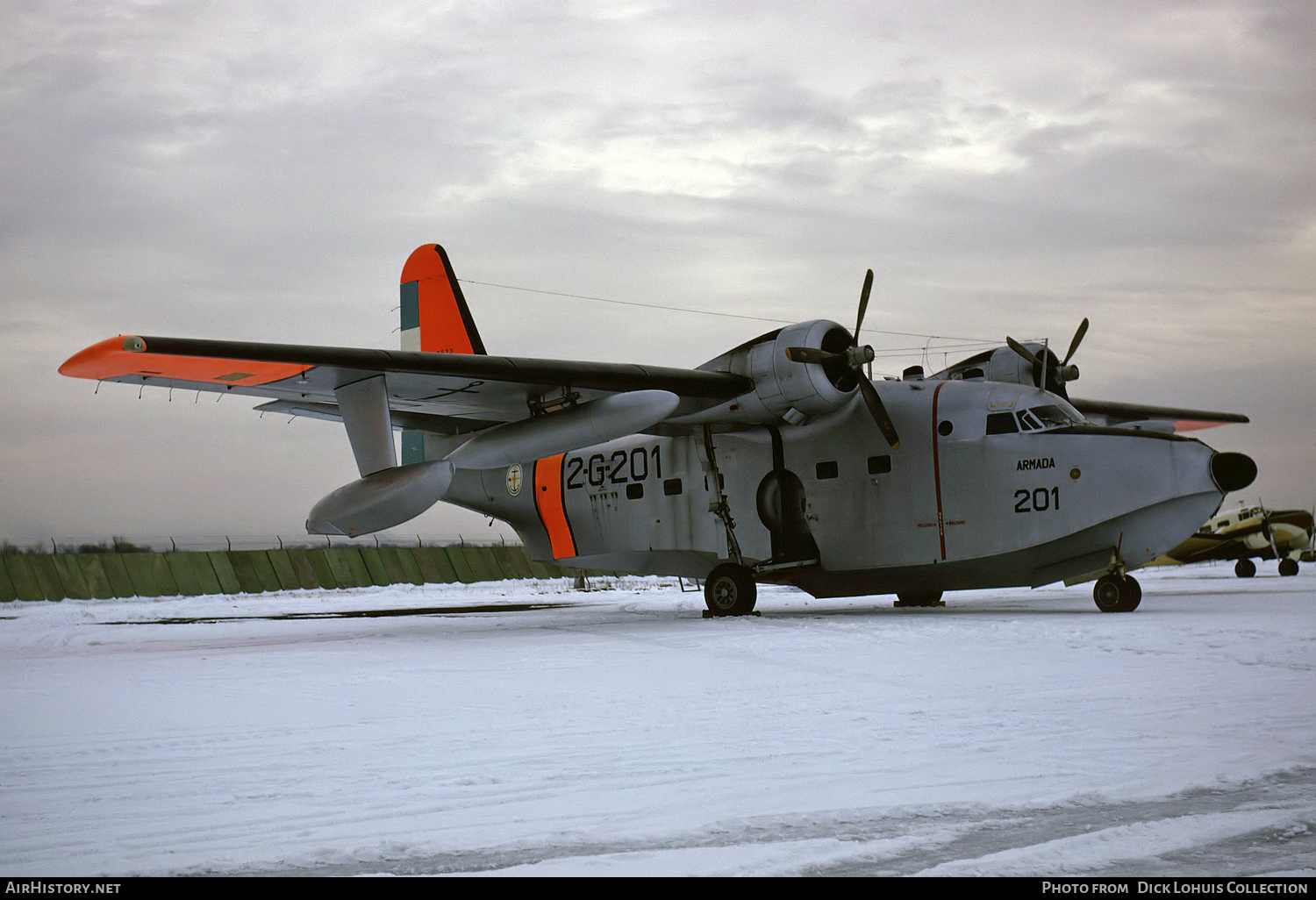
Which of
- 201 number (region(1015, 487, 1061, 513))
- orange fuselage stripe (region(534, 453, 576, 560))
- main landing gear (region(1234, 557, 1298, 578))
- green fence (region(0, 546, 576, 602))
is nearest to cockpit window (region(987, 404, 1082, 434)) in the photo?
201 number (region(1015, 487, 1061, 513))

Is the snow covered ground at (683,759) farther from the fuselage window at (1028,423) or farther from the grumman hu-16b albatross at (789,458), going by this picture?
the fuselage window at (1028,423)

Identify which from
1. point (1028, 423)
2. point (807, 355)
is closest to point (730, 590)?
point (807, 355)

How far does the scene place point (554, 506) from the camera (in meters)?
20.7

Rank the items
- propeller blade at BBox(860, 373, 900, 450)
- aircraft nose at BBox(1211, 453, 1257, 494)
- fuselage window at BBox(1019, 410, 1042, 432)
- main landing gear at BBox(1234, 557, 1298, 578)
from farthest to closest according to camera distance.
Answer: main landing gear at BBox(1234, 557, 1298, 578) < propeller blade at BBox(860, 373, 900, 450) < fuselage window at BBox(1019, 410, 1042, 432) < aircraft nose at BBox(1211, 453, 1257, 494)

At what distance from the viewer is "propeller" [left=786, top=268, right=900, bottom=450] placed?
1620 centimetres

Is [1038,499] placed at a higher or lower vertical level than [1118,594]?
higher

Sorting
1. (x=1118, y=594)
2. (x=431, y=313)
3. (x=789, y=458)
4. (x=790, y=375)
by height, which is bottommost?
(x=1118, y=594)

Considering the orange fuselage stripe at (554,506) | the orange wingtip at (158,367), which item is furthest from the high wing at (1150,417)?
the orange wingtip at (158,367)

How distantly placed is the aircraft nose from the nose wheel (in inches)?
72.0

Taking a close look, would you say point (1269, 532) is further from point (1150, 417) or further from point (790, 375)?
point (790, 375)

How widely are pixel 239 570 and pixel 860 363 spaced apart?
21.1 m

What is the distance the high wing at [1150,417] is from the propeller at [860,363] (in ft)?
22.3

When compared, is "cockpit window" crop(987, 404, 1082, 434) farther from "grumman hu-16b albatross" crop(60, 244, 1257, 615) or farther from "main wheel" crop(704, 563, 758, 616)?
"main wheel" crop(704, 563, 758, 616)

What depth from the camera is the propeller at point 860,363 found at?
53.2ft
